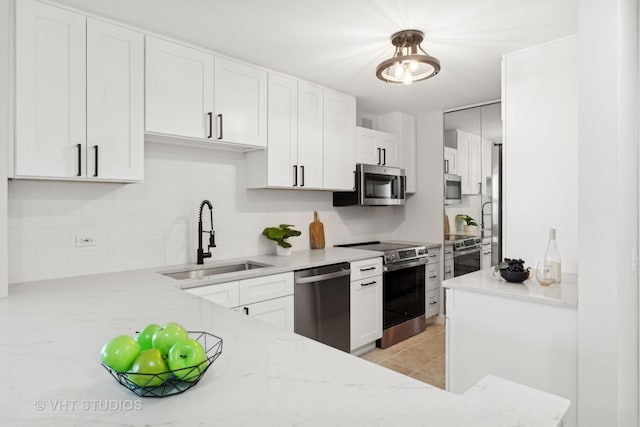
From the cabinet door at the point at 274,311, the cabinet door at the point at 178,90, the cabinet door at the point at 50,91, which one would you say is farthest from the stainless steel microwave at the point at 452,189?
the cabinet door at the point at 50,91

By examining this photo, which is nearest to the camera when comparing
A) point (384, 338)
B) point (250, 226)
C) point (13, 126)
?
point (13, 126)

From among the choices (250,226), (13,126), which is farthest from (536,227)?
(13,126)

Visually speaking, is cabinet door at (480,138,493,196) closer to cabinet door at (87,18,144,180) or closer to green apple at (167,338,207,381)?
cabinet door at (87,18,144,180)

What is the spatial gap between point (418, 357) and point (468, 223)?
157 centimetres

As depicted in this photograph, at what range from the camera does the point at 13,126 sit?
1.90 meters

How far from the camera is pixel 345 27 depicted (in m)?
2.30

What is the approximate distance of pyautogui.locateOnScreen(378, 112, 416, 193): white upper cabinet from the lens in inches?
170

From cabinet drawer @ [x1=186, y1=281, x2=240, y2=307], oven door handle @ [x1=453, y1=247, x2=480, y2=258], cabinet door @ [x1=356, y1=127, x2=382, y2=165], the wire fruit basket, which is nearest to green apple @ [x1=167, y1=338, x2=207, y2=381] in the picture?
the wire fruit basket

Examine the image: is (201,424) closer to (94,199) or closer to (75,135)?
(75,135)

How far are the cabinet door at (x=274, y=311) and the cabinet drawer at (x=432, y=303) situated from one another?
1.95 metres

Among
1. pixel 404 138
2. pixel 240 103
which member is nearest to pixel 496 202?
pixel 404 138

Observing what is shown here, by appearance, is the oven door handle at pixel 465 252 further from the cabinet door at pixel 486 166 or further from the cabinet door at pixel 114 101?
the cabinet door at pixel 114 101

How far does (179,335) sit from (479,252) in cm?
369

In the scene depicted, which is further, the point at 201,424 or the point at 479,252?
the point at 479,252
